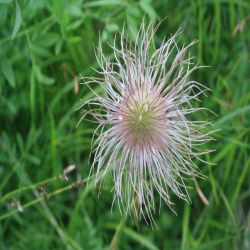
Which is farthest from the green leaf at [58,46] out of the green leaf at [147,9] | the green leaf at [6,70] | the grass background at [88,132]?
the green leaf at [147,9]

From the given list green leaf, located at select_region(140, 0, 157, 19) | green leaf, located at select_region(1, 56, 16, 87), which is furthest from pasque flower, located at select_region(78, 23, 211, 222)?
green leaf, located at select_region(1, 56, 16, 87)

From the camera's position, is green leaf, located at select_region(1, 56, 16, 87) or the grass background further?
the grass background

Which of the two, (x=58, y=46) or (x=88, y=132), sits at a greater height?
(x=58, y=46)

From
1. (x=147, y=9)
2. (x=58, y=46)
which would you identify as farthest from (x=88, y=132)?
(x=147, y=9)

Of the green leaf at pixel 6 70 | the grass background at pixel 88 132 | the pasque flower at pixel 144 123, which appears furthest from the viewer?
the grass background at pixel 88 132

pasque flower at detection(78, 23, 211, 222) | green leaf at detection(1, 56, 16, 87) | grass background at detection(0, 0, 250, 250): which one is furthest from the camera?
grass background at detection(0, 0, 250, 250)

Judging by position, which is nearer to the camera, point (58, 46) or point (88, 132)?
point (58, 46)

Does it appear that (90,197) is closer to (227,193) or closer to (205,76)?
(227,193)

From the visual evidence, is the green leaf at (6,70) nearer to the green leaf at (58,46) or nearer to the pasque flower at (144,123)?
the green leaf at (58,46)

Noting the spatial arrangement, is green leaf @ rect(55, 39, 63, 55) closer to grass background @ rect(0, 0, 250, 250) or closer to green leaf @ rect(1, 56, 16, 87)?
grass background @ rect(0, 0, 250, 250)

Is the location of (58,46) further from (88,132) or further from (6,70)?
(88,132)
